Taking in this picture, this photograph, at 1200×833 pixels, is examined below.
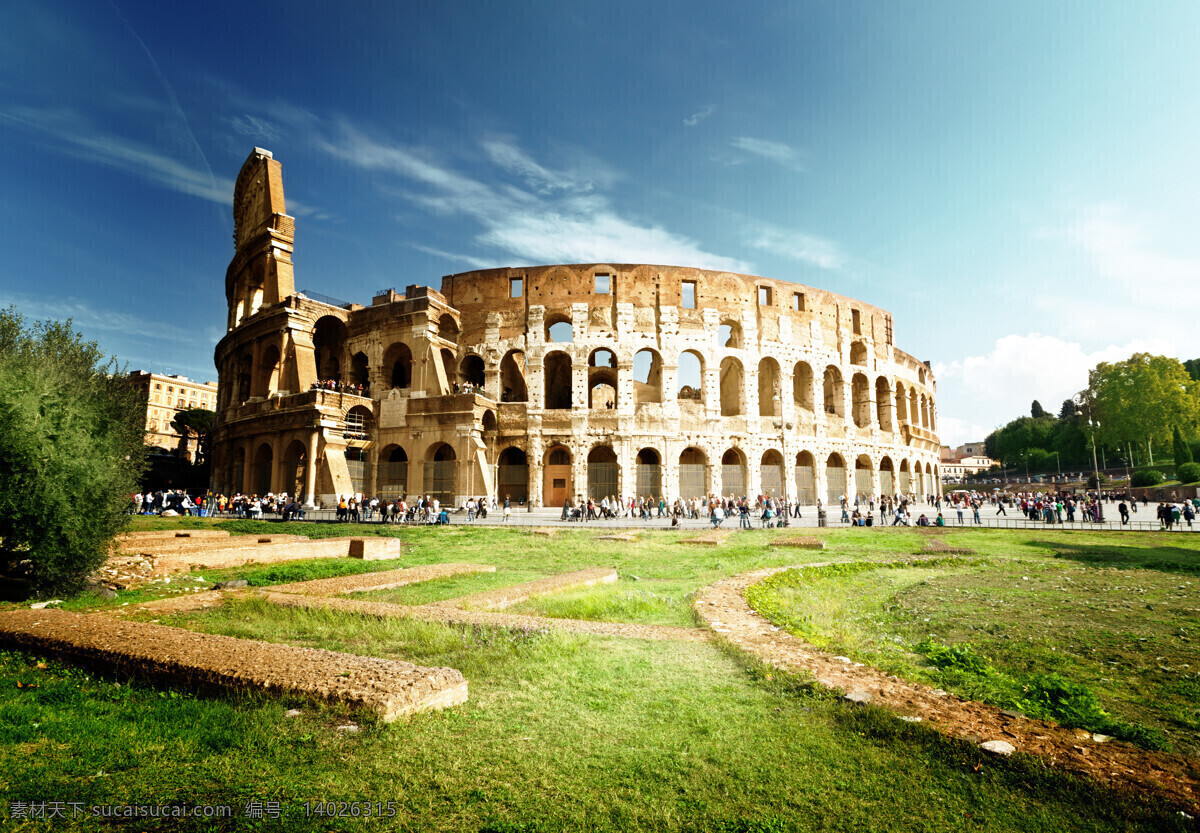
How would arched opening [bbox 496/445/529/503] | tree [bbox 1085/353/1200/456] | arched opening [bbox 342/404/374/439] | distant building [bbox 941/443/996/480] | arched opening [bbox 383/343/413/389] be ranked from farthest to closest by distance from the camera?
distant building [bbox 941/443/996/480]
tree [bbox 1085/353/1200/456]
arched opening [bbox 383/343/413/389]
arched opening [bbox 496/445/529/503]
arched opening [bbox 342/404/374/439]

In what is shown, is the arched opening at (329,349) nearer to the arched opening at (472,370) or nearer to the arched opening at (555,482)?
the arched opening at (472,370)

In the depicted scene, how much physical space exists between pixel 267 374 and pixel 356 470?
335 inches

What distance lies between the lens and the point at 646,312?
103ft

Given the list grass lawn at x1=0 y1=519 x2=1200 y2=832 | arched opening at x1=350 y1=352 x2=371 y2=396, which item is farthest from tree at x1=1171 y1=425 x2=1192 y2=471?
arched opening at x1=350 y1=352 x2=371 y2=396

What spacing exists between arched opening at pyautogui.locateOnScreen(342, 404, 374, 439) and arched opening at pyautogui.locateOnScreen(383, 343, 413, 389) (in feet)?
7.22

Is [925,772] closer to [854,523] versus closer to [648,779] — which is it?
[648,779]

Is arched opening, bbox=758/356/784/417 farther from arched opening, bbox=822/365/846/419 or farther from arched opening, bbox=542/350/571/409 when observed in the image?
arched opening, bbox=542/350/571/409

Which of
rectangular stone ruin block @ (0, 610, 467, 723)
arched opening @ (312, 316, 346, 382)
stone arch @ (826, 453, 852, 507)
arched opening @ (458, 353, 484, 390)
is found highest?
arched opening @ (312, 316, 346, 382)

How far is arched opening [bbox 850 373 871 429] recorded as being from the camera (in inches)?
1443

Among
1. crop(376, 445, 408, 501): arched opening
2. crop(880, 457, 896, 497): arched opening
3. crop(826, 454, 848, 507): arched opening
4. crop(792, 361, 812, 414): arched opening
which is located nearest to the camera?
crop(376, 445, 408, 501): arched opening

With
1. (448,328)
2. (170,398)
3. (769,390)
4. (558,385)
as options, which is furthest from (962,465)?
(170,398)

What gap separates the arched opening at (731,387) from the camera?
33031 mm

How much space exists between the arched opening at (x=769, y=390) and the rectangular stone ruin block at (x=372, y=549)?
79.9 ft

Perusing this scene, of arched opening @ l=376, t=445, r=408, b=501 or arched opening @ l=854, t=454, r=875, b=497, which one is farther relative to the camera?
arched opening @ l=854, t=454, r=875, b=497
